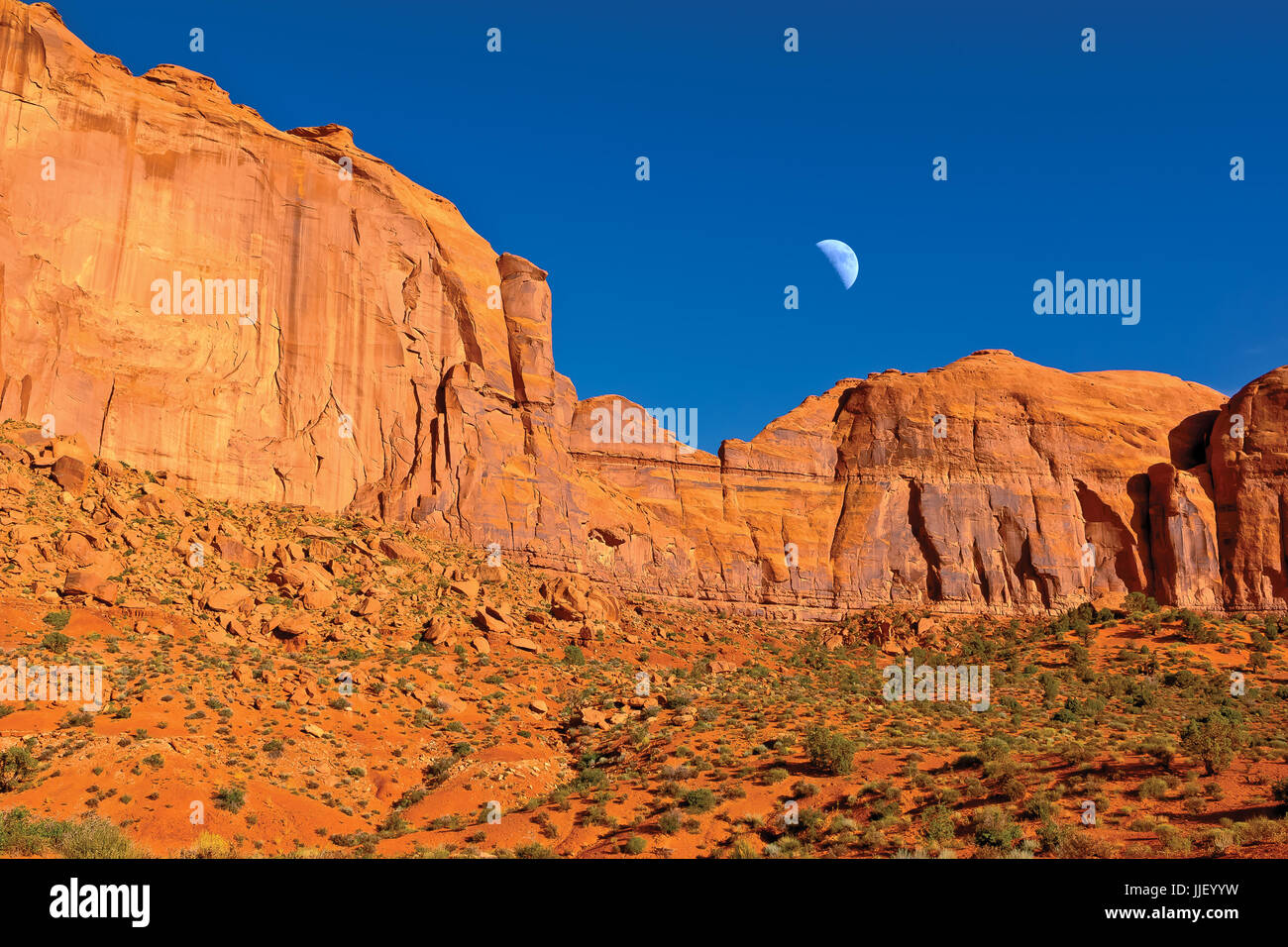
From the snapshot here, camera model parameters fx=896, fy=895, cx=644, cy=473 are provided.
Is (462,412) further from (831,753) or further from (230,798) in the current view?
(831,753)

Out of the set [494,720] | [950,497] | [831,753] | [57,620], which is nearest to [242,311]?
[57,620]

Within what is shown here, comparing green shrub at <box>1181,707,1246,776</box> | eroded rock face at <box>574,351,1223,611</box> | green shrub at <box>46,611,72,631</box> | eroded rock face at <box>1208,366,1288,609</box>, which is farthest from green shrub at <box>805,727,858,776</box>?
eroded rock face at <box>1208,366,1288,609</box>

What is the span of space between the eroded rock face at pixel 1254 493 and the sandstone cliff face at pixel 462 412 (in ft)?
0.69

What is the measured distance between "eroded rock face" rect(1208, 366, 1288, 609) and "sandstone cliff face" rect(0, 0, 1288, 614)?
211mm

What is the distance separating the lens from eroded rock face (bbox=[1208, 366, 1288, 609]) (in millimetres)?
69688

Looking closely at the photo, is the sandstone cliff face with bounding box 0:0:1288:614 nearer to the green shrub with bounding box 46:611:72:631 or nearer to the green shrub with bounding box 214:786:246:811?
the green shrub with bounding box 46:611:72:631

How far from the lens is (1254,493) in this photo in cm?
7112

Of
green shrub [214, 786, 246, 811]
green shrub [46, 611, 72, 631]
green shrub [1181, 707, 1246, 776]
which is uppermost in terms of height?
green shrub [46, 611, 72, 631]

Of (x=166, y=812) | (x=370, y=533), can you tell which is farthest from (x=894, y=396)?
(x=166, y=812)

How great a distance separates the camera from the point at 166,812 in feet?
64.8
